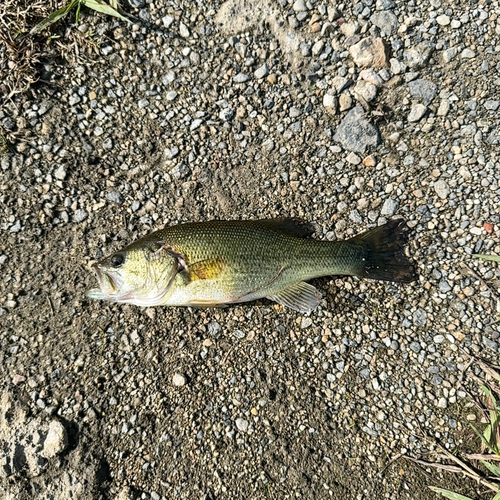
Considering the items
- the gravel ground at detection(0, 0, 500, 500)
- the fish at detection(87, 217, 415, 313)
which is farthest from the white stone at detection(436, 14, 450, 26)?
the fish at detection(87, 217, 415, 313)

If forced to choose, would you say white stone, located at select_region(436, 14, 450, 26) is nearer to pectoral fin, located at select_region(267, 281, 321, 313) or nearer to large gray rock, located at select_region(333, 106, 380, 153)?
large gray rock, located at select_region(333, 106, 380, 153)

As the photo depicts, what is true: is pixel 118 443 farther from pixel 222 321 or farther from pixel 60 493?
pixel 222 321

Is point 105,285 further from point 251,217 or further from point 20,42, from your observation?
point 20,42

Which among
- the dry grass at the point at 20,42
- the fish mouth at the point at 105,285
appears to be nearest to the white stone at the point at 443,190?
the fish mouth at the point at 105,285

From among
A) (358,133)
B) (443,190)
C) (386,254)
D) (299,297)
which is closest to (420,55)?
(358,133)

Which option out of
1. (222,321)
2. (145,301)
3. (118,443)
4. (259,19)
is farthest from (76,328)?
(259,19)
